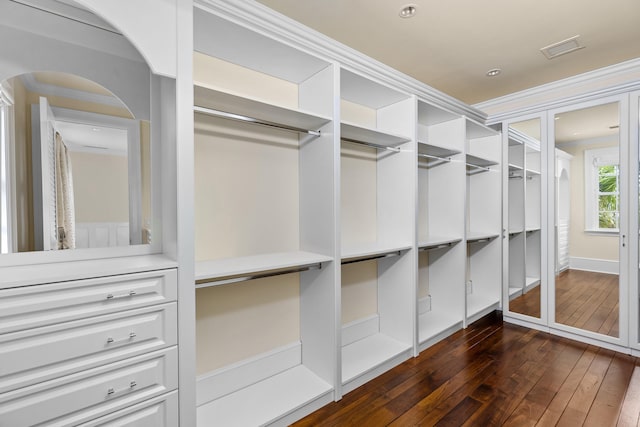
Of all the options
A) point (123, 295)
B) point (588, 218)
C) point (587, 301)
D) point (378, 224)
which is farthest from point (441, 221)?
point (123, 295)

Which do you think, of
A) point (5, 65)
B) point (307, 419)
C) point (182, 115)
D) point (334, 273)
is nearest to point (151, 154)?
point (182, 115)

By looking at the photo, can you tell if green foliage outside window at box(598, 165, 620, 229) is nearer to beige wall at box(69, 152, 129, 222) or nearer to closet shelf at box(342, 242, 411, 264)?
closet shelf at box(342, 242, 411, 264)

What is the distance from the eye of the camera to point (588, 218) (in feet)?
9.17

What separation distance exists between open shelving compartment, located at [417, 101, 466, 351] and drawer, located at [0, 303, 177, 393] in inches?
87.3

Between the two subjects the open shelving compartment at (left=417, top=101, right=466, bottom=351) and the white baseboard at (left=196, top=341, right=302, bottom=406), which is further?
the open shelving compartment at (left=417, top=101, right=466, bottom=351)

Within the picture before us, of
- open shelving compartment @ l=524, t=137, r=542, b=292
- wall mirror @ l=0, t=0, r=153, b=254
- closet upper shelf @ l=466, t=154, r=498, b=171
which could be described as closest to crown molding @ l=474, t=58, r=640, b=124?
open shelving compartment @ l=524, t=137, r=542, b=292

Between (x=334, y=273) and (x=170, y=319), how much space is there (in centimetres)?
99

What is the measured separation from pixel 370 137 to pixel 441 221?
1340mm

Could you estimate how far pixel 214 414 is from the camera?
172cm

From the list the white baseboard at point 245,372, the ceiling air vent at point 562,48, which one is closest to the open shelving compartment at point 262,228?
the white baseboard at point 245,372

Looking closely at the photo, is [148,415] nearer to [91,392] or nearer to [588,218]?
[91,392]

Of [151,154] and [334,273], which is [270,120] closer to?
[151,154]

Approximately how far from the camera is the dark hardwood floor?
5.92 feet

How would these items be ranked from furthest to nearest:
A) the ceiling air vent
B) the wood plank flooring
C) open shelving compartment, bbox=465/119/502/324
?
open shelving compartment, bbox=465/119/502/324 → the wood plank flooring → the ceiling air vent
